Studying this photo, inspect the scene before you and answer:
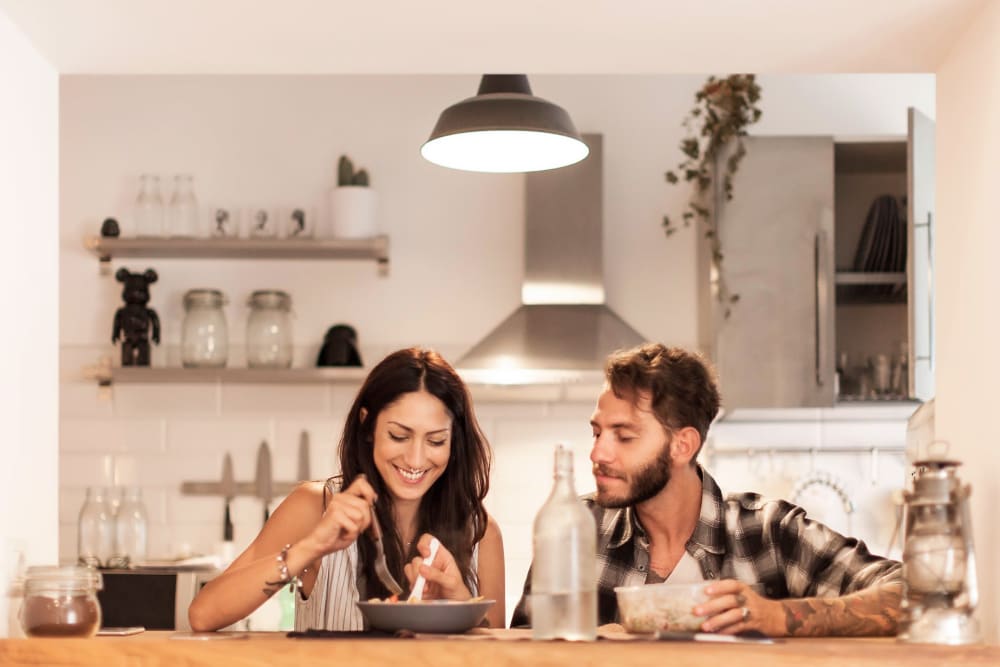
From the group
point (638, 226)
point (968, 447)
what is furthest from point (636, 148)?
point (968, 447)

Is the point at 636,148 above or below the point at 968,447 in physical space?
above

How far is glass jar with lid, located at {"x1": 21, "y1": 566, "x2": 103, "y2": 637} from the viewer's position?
5.73 feet

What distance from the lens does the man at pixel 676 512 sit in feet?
8.29

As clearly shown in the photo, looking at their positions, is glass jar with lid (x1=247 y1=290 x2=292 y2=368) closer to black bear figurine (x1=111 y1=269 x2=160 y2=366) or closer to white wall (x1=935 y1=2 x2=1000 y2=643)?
black bear figurine (x1=111 y1=269 x2=160 y2=366)

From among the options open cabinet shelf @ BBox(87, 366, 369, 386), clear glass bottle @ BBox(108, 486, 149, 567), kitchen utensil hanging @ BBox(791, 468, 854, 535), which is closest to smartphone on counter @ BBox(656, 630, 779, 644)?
open cabinet shelf @ BBox(87, 366, 369, 386)

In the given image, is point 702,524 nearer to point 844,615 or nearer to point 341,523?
point 844,615

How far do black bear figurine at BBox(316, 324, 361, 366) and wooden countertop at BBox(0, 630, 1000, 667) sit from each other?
283cm

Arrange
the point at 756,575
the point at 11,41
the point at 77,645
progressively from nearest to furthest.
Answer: the point at 77,645 < the point at 11,41 < the point at 756,575

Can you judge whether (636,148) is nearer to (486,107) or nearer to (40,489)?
(486,107)

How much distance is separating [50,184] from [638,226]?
9.47ft

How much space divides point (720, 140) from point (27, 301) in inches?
110

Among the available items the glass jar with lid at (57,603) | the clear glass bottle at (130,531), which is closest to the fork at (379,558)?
the glass jar with lid at (57,603)

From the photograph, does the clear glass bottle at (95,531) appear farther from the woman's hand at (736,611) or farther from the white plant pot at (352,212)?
the woman's hand at (736,611)

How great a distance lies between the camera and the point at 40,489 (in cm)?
203
